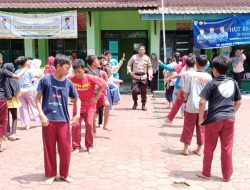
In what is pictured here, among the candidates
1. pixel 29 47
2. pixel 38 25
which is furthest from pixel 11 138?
pixel 29 47

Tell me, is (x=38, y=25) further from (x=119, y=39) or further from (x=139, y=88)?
(x=139, y=88)

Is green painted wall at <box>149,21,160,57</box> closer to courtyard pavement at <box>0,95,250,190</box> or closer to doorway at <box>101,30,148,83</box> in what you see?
doorway at <box>101,30,148,83</box>

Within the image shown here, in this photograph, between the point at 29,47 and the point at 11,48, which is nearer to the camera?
the point at 29,47

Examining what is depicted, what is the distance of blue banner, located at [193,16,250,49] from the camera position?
44.0 feet

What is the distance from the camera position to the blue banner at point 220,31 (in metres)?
13.4

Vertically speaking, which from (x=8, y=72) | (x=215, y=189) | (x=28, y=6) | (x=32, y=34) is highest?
(x=28, y=6)

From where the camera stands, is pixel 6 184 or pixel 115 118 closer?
pixel 6 184

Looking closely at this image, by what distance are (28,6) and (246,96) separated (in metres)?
8.61

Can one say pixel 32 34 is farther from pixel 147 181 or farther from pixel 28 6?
pixel 147 181

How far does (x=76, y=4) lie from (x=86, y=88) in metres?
8.45

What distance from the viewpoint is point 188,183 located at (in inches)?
191

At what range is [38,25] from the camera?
13.9m

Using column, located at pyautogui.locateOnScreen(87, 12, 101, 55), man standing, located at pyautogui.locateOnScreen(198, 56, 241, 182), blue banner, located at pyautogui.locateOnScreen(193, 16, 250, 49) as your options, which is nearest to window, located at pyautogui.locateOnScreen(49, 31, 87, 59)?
column, located at pyautogui.locateOnScreen(87, 12, 101, 55)

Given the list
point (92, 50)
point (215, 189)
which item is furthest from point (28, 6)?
point (215, 189)
